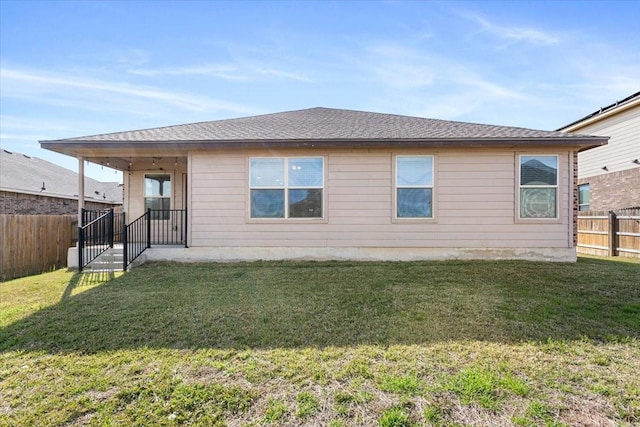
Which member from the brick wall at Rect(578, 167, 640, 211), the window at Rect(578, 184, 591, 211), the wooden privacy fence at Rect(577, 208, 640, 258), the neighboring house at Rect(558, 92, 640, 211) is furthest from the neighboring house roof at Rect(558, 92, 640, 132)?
the wooden privacy fence at Rect(577, 208, 640, 258)

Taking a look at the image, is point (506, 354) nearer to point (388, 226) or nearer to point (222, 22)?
point (388, 226)

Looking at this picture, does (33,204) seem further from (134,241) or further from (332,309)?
(332,309)

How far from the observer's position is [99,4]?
7723 mm

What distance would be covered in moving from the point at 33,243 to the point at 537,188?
12.7m

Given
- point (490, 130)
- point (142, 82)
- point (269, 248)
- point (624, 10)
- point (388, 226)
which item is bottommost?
point (269, 248)

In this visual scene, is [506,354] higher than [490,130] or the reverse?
the reverse

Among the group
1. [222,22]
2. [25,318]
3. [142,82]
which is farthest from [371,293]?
[142,82]

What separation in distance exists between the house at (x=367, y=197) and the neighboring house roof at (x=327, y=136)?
0.22 ft

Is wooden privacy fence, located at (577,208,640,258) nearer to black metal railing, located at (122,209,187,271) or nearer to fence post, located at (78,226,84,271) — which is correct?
black metal railing, located at (122,209,187,271)

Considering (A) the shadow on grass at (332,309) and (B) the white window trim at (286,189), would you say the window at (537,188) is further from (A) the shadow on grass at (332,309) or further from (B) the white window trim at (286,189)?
(B) the white window trim at (286,189)

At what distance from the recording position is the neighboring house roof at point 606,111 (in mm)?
11008

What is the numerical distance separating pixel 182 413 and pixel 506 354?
8.99 ft

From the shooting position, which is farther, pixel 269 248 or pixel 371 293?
pixel 269 248

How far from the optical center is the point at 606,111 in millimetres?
11930
